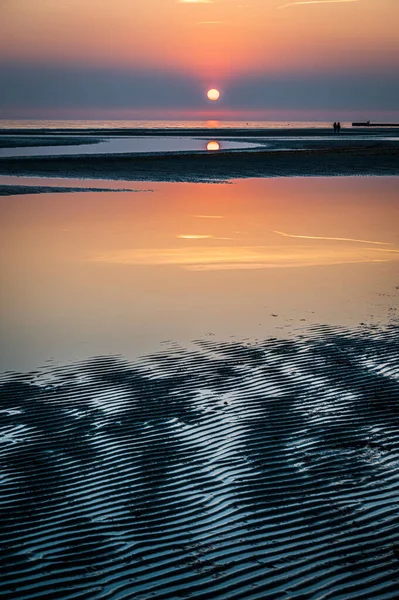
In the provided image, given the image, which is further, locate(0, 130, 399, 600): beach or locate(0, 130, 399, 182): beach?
locate(0, 130, 399, 182): beach

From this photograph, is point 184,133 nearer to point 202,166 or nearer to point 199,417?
point 202,166

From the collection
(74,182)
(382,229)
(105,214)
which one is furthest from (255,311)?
(74,182)

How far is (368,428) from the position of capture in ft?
25.8

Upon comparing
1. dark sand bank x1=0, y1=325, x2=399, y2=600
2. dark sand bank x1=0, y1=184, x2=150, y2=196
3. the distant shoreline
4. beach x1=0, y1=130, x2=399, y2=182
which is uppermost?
the distant shoreline

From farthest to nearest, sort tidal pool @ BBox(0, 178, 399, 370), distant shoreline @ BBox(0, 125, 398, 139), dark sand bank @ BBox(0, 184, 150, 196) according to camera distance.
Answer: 1. distant shoreline @ BBox(0, 125, 398, 139)
2. dark sand bank @ BBox(0, 184, 150, 196)
3. tidal pool @ BBox(0, 178, 399, 370)

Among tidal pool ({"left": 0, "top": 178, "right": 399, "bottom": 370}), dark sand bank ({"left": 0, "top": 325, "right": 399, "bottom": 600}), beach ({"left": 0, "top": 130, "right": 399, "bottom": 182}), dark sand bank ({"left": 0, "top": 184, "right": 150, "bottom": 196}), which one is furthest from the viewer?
beach ({"left": 0, "top": 130, "right": 399, "bottom": 182})

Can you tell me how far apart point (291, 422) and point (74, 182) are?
2683 centimetres

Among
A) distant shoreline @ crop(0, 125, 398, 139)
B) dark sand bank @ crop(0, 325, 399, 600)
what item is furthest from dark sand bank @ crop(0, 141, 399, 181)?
distant shoreline @ crop(0, 125, 398, 139)

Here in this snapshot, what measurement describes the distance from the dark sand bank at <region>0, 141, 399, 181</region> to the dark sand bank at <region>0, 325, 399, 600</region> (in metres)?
26.9

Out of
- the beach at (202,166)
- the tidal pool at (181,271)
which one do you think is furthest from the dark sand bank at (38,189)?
the beach at (202,166)

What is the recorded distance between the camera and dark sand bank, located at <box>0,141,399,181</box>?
3684 centimetres

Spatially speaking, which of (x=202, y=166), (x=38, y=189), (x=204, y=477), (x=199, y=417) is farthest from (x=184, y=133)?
(x=204, y=477)

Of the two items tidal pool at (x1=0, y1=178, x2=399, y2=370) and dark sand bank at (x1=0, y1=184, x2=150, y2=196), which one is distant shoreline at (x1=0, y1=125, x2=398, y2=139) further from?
tidal pool at (x1=0, y1=178, x2=399, y2=370)

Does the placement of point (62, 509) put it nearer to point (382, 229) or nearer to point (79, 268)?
point (79, 268)
